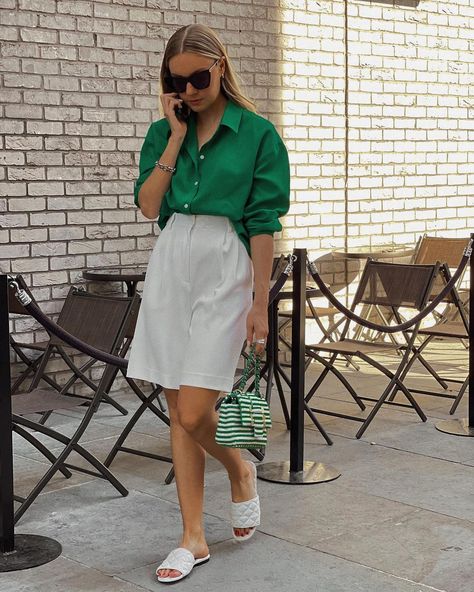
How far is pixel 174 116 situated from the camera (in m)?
3.73

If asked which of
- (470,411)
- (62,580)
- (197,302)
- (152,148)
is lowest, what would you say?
(62,580)

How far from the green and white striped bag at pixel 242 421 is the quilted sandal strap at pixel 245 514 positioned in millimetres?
417

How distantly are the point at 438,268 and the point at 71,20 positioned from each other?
279 centimetres

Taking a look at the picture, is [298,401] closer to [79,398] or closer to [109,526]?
[79,398]

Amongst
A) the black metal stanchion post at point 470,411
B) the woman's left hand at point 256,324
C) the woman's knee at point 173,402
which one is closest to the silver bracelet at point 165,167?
the woman's left hand at point 256,324

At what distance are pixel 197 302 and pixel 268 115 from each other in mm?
4656

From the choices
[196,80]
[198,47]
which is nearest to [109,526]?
[196,80]

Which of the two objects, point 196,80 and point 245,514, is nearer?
point 196,80

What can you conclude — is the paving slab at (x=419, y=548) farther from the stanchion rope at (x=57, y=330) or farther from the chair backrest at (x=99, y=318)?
the chair backrest at (x=99, y=318)

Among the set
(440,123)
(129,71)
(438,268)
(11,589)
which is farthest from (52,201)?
(440,123)

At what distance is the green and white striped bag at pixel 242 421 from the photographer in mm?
3672

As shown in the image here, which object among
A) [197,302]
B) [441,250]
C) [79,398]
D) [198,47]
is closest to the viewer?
[198,47]

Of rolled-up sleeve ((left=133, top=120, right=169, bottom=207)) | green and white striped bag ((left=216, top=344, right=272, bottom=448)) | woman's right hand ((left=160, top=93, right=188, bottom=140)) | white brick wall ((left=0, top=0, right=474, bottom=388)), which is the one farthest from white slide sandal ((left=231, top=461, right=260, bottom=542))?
white brick wall ((left=0, top=0, right=474, bottom=388))

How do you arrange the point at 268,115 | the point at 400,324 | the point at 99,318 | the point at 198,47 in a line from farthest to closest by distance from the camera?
the point at 268,115, the point at 400,324, the point at 99,318, the point at 198,47
